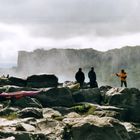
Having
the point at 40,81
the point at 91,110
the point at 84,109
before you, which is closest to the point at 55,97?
the point at 84,109

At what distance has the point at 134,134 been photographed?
43.4 m

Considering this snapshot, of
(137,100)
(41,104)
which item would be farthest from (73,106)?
(137,100)

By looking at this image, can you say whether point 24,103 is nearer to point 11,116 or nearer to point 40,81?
point 11,116

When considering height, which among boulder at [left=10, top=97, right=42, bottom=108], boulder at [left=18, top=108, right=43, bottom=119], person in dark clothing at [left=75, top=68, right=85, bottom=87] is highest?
person in dark clothing at [left=75, top=68, right=85, bottom=87]

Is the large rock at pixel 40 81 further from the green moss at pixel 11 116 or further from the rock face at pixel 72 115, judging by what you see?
the green moss at pixel 11 116

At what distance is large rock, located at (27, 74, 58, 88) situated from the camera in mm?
60906

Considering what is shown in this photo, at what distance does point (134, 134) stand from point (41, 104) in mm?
13226

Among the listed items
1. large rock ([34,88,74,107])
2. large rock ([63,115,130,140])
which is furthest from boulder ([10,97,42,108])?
large rock ([63,115,130,140])

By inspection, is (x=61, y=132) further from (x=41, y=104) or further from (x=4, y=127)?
(x=41, y=104)

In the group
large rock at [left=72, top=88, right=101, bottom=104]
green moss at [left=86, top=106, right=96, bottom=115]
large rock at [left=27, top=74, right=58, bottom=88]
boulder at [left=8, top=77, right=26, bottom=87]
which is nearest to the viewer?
green moss at [left=86, top=106, right=96, bottom=115]

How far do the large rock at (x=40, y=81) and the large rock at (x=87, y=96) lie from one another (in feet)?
20.5

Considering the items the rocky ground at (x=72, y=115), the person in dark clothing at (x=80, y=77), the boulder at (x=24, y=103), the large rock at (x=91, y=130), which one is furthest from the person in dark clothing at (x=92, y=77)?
the large rock at (x=91, y=130)

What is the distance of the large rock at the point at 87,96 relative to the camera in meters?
55.7

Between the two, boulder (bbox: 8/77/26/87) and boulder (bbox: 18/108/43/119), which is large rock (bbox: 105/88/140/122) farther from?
boulder (bbox: 18/108/43/119)
